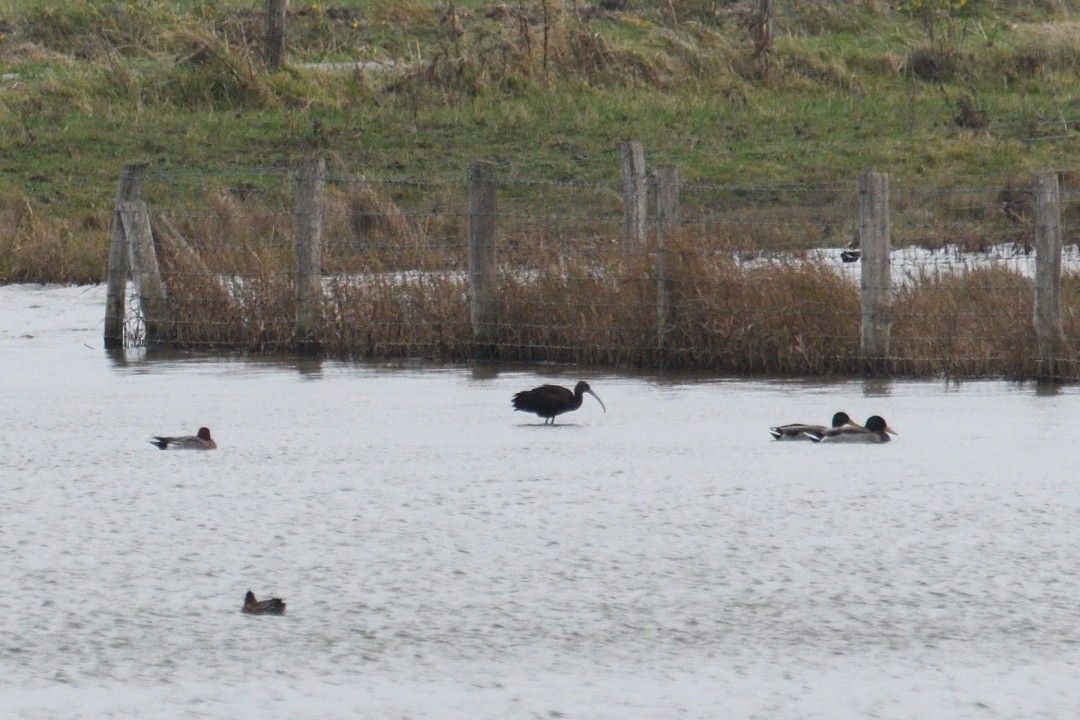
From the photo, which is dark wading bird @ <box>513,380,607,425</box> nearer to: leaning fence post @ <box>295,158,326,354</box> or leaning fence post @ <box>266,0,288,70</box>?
leaning fence post @ <box>295,158,326,354</box>

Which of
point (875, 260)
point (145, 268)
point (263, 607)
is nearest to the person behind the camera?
point (263, 607)

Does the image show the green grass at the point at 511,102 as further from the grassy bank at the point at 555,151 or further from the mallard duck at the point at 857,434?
the mallard duck at the point at 857,434

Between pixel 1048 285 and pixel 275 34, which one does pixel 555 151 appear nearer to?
pixel 275 34

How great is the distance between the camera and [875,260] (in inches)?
553

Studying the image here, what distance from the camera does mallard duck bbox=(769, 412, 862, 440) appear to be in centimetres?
1088

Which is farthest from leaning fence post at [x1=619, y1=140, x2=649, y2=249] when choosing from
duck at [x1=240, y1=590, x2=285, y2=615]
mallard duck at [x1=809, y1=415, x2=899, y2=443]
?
duck at [x1=240, y1=590, x2=285, y2=615]

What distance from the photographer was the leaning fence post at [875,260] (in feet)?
46.0

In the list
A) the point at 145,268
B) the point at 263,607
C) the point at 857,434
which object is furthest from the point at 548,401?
the point at 145,268

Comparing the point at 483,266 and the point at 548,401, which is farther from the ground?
the point at 483,266

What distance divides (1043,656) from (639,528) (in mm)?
2537

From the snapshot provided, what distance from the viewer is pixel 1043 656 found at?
21.4ft

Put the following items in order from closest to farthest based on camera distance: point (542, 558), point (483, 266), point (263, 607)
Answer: point (263, 607) → point (542, 558) → point (483, 266)

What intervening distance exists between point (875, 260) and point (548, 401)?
3.36 m

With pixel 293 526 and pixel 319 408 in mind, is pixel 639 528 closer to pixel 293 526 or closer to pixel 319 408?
pixel 293 526
